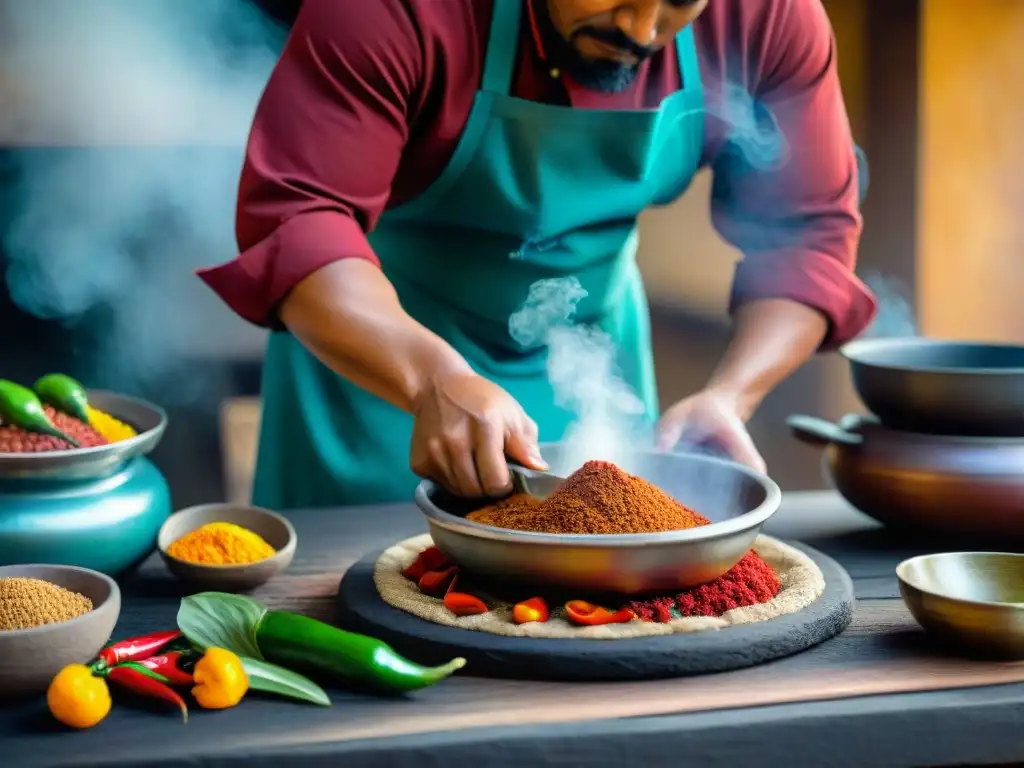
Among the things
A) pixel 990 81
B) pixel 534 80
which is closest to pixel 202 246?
pixel 534 80

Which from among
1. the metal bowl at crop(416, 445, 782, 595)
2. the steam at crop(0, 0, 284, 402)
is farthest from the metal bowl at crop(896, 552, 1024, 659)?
the steam at crop(0, 0, 284, 402)

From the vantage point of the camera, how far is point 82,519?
4.68 ft

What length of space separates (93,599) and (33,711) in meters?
0.14

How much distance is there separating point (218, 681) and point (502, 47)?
1146mm

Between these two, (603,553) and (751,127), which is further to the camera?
(751,127)

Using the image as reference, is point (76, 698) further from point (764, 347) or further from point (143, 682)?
point (764, 347)

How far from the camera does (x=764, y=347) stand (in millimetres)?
1989

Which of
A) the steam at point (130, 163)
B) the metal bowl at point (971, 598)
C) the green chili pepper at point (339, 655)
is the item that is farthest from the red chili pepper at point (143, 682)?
the steam at point (130, 163)

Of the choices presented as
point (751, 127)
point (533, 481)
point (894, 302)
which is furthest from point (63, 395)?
point (894, 302)

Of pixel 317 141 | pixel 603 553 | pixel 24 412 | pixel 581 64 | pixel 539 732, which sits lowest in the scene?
pixel 539 732

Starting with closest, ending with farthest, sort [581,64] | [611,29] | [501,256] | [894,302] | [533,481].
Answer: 1. [533,481]
2. [611,29]
3. [581,64]
4. [501,256]
5. [894,302]

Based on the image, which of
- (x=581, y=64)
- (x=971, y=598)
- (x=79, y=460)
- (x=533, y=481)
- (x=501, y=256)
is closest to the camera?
(x=971, y=598)

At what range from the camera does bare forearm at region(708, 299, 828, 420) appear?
1.94m

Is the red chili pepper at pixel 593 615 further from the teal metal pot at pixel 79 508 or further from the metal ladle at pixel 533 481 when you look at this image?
the teal metal pot at pixel 79 508
